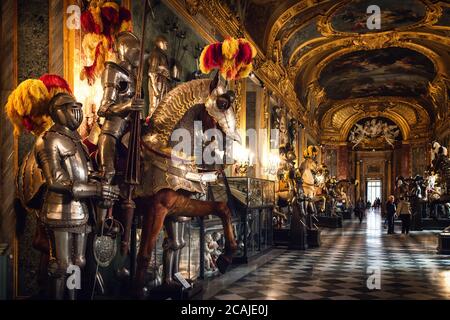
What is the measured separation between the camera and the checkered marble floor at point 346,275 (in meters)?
6.43

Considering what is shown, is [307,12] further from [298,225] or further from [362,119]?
[362,119]

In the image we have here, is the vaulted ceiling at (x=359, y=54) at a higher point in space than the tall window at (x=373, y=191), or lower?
higher

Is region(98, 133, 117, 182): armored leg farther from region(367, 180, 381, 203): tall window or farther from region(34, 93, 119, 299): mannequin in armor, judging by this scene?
region(367, 180, 381, 203): tall window

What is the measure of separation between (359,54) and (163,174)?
19.3 metres

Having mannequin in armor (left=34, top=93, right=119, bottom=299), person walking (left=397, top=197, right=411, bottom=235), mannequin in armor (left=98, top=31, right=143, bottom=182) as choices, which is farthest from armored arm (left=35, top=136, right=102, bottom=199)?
person walking (left=397, top=197, right=411, bottom=235)

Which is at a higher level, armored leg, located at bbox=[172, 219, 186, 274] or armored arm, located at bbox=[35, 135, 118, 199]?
armored arm, located at bbox=[35, 135, 118, 199]

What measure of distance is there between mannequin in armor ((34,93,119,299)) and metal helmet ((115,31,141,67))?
0.85 meters

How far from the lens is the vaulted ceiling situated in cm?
1516

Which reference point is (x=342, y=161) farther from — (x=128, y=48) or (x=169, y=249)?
(x=128, y=48)

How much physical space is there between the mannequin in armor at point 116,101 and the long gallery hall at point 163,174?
0.6 inches

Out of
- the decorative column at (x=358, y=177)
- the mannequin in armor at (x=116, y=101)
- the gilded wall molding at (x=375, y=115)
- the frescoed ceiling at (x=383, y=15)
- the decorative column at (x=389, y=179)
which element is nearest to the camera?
the mannequin in armor at (x=116, y=101)

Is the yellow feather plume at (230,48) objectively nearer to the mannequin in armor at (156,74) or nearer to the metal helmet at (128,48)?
the metal helmet at (128,48)

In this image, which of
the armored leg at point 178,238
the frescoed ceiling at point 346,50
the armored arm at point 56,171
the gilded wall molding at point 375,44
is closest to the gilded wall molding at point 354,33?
the frescoed ceiling at point 346,50

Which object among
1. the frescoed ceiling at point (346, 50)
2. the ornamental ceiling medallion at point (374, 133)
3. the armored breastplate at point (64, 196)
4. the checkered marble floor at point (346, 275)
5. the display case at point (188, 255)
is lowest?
the checkered marble floor at point (346, 275)
